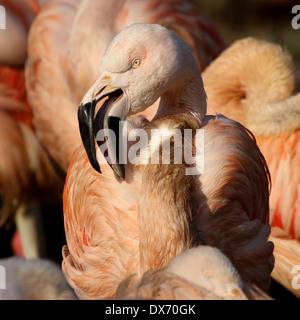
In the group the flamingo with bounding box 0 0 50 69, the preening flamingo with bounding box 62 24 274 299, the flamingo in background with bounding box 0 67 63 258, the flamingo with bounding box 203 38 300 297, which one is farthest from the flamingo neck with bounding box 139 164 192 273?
the flamingo with bounding box 0 0 50 69

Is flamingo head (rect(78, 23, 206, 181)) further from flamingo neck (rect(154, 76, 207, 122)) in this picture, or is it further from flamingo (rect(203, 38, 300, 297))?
flamingo (rect(203, 38, 300, 297))

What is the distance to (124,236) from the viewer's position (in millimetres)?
2047

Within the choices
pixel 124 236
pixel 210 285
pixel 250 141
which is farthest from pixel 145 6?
pixel 210 285

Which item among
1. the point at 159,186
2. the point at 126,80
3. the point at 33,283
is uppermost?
the point at 126,80

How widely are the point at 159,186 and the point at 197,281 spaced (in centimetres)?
34

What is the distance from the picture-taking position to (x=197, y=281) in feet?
5.39

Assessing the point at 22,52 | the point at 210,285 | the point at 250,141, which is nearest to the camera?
the point at 210,285

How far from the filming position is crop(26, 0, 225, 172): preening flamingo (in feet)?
10.4

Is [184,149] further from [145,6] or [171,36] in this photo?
[145,6]

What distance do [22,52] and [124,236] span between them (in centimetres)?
186

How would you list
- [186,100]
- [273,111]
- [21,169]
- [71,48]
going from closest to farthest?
[186,100] < [273,111] < [71,48] < [21,169]

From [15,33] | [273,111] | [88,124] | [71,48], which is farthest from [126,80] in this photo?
[15,33]

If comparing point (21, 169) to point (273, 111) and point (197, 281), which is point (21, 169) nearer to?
point (273, 111)

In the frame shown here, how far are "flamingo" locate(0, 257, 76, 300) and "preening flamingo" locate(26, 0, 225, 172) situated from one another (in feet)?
4.23
